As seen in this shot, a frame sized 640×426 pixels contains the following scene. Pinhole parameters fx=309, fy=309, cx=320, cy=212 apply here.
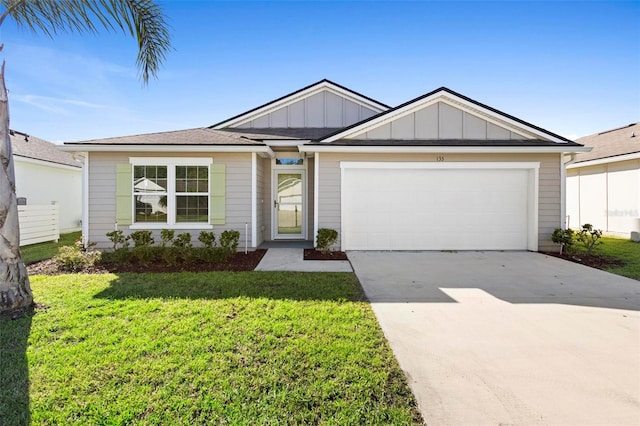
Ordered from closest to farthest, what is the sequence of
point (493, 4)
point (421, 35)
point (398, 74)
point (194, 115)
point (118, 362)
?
point (118, 362), point (493, 4), point (421, 35), point (398, 74), point (194, 115)

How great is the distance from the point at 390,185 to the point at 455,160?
1.98 metres

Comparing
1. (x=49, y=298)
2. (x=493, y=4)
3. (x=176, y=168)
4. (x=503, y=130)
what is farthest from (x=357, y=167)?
(x=49, y=298)

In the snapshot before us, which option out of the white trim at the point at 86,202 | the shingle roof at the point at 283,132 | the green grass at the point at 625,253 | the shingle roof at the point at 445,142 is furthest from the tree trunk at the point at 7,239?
the green grass at the point at 625,253

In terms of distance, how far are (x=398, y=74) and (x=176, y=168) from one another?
866cm

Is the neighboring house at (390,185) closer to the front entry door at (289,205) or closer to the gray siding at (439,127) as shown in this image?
the gray siding at (439,127)

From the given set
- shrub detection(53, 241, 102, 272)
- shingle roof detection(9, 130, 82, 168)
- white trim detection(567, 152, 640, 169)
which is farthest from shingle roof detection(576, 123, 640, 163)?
shingle roof detection(9, 130, 82, 168)

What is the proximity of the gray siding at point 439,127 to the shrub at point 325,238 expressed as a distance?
279cm

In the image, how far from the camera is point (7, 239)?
14.0 feet

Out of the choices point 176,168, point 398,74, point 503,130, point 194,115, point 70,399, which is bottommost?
point 70,399

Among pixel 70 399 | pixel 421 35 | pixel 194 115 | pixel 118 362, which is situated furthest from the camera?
pixel 194 115

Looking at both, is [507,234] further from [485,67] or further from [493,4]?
[493,4]

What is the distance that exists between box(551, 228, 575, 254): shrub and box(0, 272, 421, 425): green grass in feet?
23.0

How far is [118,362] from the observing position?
2914 mm

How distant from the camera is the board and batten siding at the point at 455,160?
8.75 m
